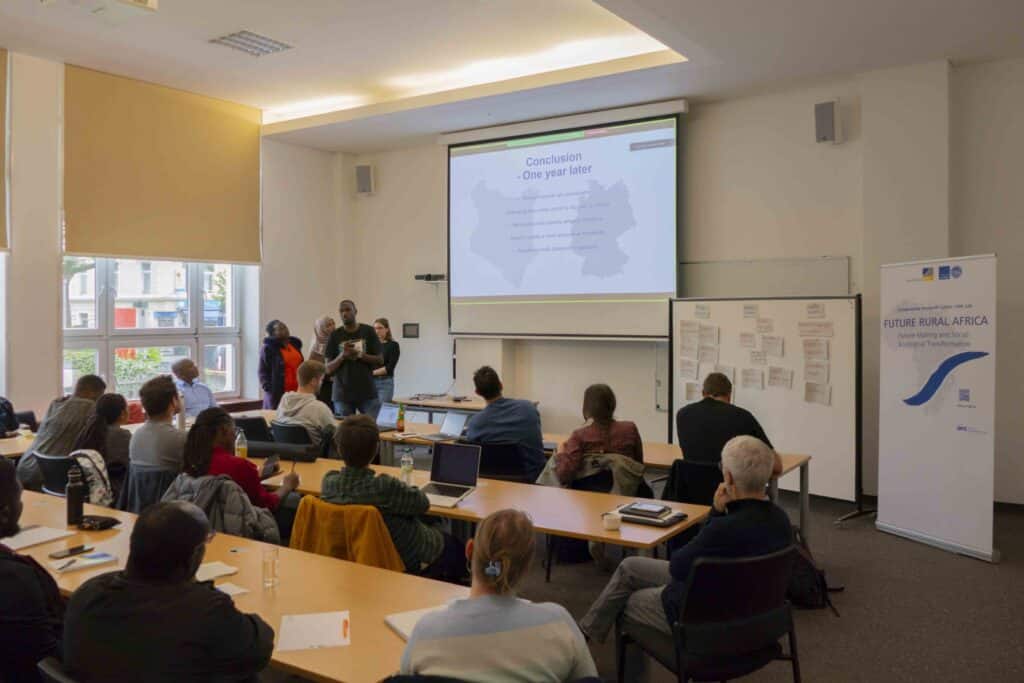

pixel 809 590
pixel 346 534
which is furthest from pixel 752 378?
pixel 346 534

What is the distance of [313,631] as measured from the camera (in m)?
2.26

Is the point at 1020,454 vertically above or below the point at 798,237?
below

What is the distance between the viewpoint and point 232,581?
268cm

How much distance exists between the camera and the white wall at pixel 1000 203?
19.9 feet

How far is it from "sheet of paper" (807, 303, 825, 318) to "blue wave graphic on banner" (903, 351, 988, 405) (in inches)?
37.4

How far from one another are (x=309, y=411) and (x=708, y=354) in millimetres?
3326

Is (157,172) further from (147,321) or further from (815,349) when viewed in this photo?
(815,349)

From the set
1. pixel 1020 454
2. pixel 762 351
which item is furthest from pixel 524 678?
pixel 1020 454

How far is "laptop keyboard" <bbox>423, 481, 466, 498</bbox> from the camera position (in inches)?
153

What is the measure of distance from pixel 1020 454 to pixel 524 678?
5.76 metres

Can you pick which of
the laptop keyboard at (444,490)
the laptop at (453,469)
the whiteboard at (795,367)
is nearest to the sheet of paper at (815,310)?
the whiteboard at (795,367)

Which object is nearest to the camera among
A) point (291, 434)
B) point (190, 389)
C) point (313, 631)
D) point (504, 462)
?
point (313, 631)

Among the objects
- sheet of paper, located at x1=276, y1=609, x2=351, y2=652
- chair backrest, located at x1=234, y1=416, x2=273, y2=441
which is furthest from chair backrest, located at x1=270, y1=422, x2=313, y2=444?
sheet of paper, located at x1=276, y1=609, x2=351, y2=652

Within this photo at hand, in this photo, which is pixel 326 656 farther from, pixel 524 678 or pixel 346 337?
pixel 346 337
